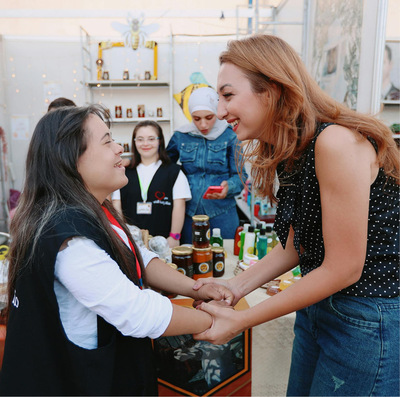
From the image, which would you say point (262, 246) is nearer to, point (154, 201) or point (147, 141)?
point (154, 201)

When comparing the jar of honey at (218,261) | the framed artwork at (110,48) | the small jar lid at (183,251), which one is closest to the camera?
the small jar lid at (183,251)

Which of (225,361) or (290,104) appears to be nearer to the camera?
(290,104)

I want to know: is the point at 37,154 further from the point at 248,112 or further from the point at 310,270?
the point at 310,270

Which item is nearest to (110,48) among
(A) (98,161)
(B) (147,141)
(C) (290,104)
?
(B) (147,141)

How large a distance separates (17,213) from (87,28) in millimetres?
5286

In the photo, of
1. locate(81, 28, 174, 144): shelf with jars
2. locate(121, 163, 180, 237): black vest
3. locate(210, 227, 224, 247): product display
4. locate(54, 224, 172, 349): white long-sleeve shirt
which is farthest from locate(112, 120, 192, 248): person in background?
locate(81, 28, 174, 144): shelf with jars

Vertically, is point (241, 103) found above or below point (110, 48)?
below

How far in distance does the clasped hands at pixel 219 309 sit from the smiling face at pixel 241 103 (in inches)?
23.8

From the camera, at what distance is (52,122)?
1008 millimetres

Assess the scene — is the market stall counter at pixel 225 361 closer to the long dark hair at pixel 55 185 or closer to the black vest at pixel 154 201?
the long dark hair at pixel 55 185

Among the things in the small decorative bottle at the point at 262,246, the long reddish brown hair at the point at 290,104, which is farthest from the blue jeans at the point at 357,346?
the small decorative bottle at the point at 262,246

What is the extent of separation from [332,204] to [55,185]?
0.76 metres

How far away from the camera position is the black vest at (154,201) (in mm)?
2742

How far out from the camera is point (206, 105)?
2.78 meters
